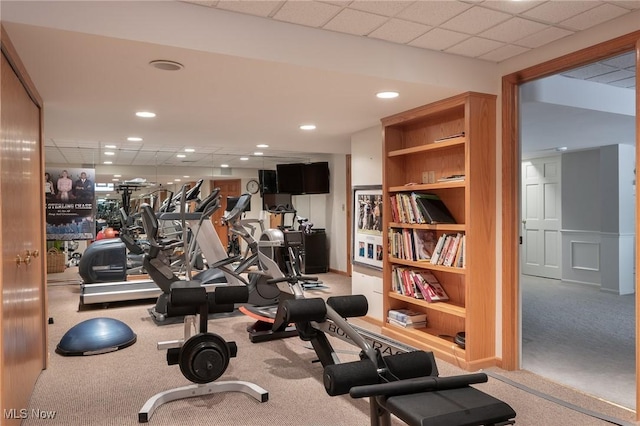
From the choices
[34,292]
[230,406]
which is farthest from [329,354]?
[34,292]

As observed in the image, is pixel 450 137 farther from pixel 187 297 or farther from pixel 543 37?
pixel 187 297

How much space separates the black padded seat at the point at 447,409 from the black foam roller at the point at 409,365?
0.24 meters

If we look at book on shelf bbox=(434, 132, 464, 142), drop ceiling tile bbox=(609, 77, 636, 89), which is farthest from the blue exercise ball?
drop ceiling tile bbox=(609, 77, 636, 89)

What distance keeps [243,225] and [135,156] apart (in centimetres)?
312

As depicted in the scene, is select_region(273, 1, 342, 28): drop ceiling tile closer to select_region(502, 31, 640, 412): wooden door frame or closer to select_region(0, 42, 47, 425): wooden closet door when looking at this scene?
select_region(0, 42, 47, 425): wooden closet door

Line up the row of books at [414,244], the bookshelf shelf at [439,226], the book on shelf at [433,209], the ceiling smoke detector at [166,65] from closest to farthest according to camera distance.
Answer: the ceiling smoke detector at [166,65] < the bookshelf shelf at [439,226] < the book on shelf at [433,209] < the row of books at [414,244]

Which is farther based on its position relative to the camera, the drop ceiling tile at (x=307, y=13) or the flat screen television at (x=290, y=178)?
the flat screen television at (x=290, y=178)

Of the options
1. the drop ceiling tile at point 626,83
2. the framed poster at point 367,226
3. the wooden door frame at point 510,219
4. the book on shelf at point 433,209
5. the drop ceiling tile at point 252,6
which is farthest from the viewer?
the framed poster at point 367,226

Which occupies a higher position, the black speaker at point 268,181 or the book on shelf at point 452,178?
the black speaker at point 268,181

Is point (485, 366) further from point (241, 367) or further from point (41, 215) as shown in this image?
point (41, 215)

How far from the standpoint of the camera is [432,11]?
256 centimetres

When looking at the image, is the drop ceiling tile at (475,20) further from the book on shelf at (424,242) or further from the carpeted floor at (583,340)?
the carpeted floor at (583,340)

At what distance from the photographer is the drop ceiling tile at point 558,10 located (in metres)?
2.50

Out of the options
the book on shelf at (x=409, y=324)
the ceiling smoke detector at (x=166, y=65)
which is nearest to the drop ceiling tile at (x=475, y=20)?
the ceiling smoke detector at (x=166, y=65)
